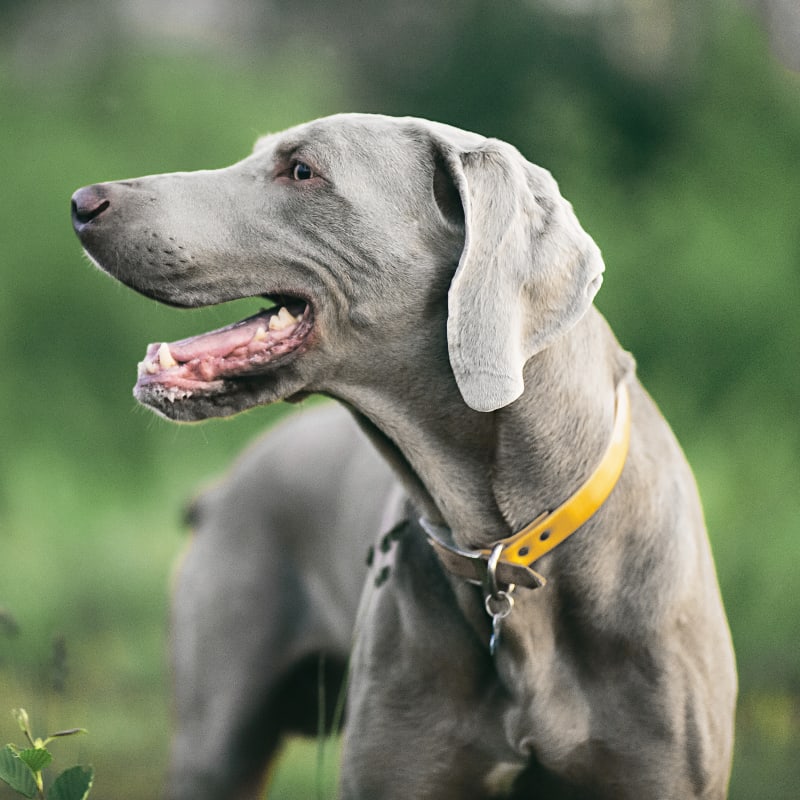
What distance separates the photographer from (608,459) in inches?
101

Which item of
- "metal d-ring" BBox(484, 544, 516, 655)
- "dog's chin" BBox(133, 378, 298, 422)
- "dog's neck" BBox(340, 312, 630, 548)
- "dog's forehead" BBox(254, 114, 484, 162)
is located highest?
"dog's forehead" BBox(254, 114, 484, 162)

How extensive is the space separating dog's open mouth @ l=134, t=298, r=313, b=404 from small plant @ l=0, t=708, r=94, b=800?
667 millimetres

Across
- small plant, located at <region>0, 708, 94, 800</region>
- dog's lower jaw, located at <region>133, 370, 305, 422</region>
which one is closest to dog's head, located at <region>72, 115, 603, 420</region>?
dog's lower jaw, located at <region>133, 370, 305, 422</region>

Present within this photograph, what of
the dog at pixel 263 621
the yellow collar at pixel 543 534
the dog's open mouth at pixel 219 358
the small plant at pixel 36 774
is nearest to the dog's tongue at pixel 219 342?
the dog's open mouth at pixel 219 358

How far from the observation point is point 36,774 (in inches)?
78.7

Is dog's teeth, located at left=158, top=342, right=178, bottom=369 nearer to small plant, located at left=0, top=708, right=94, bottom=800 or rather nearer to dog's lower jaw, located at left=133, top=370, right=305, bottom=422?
dog's lower jaw, located at left=133, top=370, right=305, bottom=422

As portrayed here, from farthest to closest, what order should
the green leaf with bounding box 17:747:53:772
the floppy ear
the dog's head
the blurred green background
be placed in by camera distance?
the blurred green background < the dog's head < the floppy ear < the green leaf with bounding box 17:747:53:772

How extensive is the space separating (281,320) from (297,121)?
14.0 feet

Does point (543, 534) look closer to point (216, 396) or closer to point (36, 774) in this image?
point (216, 396)

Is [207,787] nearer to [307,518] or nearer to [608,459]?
[307,518]

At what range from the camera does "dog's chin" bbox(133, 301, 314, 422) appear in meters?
2.45

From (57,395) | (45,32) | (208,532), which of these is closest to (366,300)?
(208,532)

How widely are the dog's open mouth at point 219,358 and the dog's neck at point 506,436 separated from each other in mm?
165

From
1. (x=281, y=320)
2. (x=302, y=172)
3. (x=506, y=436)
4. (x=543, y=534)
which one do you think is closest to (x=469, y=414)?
(x=506, y=436)
